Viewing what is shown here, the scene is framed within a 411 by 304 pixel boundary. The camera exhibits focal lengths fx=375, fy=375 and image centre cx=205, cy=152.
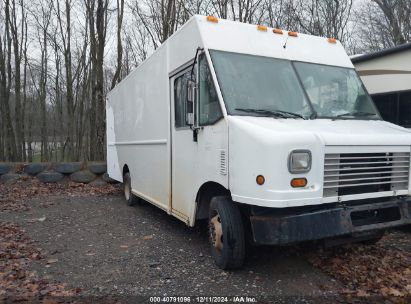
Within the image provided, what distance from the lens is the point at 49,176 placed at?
11.7m

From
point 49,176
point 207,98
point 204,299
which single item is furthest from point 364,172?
point 49,176

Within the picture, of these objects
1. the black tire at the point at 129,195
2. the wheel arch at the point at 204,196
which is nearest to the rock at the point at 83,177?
the black tire at the point at 129,195

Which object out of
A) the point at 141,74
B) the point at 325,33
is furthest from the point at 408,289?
the point at 325,33

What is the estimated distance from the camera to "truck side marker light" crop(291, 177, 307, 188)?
3.64 m

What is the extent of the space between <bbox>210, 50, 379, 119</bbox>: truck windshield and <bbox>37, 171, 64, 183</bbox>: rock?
8808 mm

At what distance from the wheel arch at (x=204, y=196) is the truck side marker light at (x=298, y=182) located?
53.9 inches

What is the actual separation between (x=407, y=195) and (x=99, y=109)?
13.7 metres

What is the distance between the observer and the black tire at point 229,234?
4207mm

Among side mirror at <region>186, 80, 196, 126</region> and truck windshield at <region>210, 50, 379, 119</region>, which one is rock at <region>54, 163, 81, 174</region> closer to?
side mirror at <region>186, 80, 196, 126</region>

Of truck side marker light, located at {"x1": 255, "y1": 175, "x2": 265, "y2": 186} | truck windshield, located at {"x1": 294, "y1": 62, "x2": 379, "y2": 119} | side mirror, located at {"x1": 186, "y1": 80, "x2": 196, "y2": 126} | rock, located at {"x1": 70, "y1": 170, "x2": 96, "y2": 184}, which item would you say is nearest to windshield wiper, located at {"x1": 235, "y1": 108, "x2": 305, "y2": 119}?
truck windshield, located at {"x1": 294, "y1": 62, "x2": 379, "y2": 119}

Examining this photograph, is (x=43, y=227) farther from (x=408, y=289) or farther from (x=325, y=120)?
(x=408, y=289)

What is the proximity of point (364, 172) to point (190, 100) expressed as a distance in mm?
2206

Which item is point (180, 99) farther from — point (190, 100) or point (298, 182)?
point (298, 182)

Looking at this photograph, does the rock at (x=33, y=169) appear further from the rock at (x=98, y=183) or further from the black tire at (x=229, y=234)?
the black tire at (x=229, y=234)
